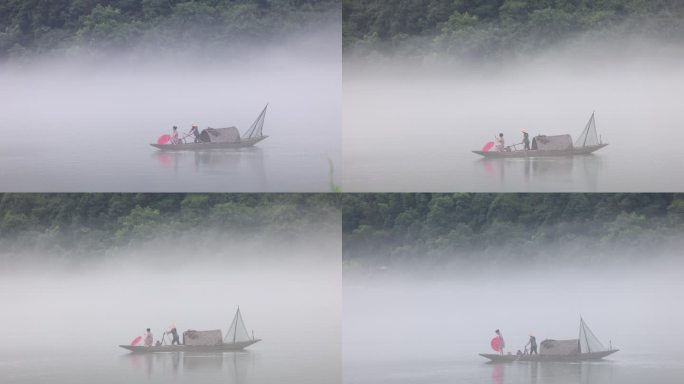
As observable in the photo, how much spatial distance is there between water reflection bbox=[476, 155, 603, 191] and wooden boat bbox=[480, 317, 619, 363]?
18.2 inches

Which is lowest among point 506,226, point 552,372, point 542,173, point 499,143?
point 552,372

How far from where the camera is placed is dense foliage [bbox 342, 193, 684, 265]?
3398 millimetres

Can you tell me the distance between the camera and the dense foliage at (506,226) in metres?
3.40

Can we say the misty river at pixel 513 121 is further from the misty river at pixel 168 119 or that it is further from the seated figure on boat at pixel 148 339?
the seated figure on boat at pixel 148 339

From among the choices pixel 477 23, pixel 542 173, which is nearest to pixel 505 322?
pixel 542 173

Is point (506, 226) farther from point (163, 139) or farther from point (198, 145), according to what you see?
point (163, 139)

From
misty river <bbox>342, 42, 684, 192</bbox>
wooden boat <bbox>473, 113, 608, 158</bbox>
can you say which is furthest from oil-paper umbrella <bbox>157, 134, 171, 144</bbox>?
wooden boat <bbox>473, 113, 608, 158</bbox>

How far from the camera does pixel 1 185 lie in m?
3.46

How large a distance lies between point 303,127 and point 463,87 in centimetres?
56

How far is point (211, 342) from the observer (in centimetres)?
342

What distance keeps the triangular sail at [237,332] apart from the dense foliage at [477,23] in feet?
3.19

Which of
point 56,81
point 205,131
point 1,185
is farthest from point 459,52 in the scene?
point 1,185

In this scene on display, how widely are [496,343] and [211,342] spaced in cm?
96

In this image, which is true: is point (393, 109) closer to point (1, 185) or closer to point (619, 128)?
point (619, 128)
